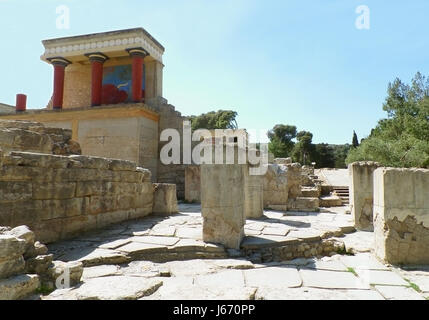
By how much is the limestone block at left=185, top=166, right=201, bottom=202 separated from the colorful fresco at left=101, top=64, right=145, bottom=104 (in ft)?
20.8

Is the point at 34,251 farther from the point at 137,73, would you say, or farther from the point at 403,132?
the point at 403,132

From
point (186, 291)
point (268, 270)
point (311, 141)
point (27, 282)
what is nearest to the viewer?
point (27, 282)

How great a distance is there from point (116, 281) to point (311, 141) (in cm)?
4074

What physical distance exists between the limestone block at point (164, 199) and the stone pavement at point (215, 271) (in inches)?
75.6

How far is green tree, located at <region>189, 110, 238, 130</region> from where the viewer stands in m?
31.4

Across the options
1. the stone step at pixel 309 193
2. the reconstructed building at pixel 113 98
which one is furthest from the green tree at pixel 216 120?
the stone step at pixel 309 193

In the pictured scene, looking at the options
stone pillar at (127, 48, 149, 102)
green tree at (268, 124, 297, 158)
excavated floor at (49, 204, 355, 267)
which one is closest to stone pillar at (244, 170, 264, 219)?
excavated floor at (49, 204, 355, 267)

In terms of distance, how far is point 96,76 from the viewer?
45.0ft

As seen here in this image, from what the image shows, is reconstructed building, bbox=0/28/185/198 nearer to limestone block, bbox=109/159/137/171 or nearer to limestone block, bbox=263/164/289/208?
limestone block, bbox=263/164/289/208

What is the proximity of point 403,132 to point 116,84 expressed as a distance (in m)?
18.7

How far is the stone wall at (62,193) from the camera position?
12.4 feet

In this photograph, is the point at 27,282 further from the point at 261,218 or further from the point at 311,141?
the point at 311,141

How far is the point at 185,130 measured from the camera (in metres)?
12.9
